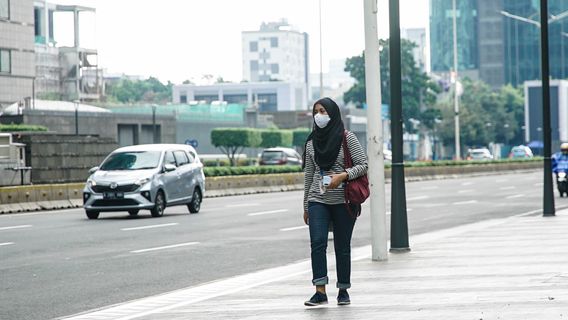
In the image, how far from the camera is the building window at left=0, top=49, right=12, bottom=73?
247 feet

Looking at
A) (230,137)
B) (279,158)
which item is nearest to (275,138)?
(230,137)

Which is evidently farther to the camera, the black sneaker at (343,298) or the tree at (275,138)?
the tree at (275,138)

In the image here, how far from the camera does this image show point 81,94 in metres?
153

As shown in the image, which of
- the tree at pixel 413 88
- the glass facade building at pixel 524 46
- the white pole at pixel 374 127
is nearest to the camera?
the white pole at pixel 374 127

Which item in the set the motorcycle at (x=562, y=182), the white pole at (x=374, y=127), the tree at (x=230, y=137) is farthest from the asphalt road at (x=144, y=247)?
the tree at (x=230, y=137)

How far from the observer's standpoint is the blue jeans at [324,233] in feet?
36.8

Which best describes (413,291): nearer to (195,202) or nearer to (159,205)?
(159,205)

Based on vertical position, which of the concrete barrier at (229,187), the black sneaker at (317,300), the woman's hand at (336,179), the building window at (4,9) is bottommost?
the concrete barrier at (229,187)

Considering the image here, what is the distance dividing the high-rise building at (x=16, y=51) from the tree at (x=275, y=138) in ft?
92.9

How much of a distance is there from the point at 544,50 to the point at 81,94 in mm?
130992

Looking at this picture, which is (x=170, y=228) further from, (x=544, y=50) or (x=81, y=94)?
(x=81, y=94)

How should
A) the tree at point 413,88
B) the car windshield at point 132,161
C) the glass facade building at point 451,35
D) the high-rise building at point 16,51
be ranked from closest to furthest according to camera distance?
the car windshield at point 132,161 → the high-rise building at point 16,51 → the tree at point 413,88 → the glass facade building at point 451,35

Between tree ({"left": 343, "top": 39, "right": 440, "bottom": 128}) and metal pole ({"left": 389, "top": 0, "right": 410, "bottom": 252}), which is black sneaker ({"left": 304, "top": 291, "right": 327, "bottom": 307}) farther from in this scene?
tree ({"left": 343, "top": 39, "right": 440, "bottom": 128})

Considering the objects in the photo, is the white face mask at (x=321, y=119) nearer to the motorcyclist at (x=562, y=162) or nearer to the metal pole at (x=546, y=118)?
the metal pole at (x=546, y=118)
